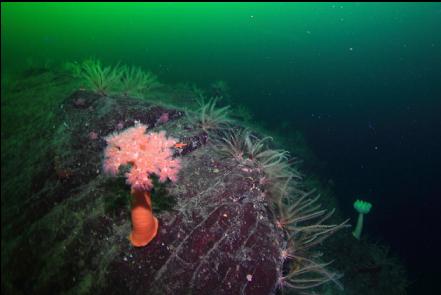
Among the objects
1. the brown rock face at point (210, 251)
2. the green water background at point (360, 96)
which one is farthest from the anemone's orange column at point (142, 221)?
the green water background at point (360, 96)

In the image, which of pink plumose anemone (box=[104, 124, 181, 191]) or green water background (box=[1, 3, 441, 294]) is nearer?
pink plumose anemone (box=[104, 124, 181, 191])

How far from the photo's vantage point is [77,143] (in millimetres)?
3914

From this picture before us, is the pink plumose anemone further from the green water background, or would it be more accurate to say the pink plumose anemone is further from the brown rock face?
the green water background

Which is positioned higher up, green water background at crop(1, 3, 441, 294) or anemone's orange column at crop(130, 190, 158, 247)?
anemone's orange column at crop(130, 190, 158, 247)

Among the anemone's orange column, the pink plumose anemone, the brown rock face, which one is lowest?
the brown rock face

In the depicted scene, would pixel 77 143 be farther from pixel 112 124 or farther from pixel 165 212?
pixel 165 212

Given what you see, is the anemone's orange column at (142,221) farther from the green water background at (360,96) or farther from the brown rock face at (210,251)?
the green water background at (360,96)

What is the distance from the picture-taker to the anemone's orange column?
2504mm

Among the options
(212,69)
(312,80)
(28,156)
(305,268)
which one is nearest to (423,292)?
(305,268)

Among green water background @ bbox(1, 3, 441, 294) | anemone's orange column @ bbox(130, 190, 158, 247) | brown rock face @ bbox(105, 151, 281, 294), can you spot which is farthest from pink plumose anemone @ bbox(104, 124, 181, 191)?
green water background @ bbox(1, 3, 441, 294)

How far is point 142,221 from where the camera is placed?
259 cm

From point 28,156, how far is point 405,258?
9.80 meters

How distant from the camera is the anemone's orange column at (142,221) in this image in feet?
8.21

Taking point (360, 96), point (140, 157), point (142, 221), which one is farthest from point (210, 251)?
point (360, 96)
